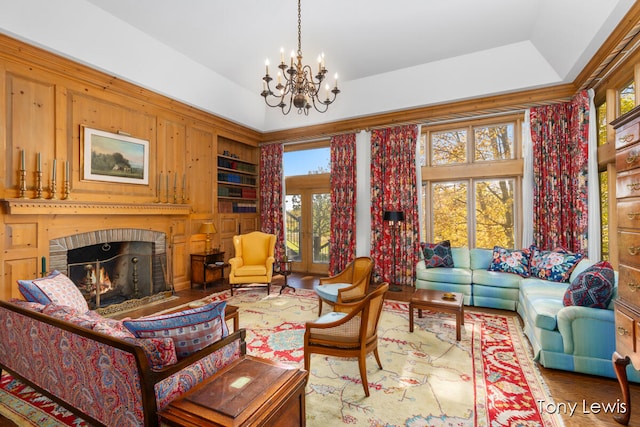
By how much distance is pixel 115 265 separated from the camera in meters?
4.84

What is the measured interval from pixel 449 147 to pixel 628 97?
2567 mm

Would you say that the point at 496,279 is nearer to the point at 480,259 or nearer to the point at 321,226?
the point at 480,259

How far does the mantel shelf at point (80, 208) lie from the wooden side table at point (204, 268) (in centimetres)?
97

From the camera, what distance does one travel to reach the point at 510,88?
493 centimetres

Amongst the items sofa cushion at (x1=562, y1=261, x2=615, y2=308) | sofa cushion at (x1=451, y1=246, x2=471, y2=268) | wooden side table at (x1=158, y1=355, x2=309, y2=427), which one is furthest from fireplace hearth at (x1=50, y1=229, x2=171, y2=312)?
sofa cushion at (x1=562, y1=261, x2=615, y2=308)

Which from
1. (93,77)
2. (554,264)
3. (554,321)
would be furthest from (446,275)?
(93,77)

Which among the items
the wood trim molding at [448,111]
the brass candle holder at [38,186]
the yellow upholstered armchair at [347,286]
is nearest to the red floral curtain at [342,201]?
the wood trim molding at [448,111]

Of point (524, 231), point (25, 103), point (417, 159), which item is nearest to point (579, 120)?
point (524, 231)

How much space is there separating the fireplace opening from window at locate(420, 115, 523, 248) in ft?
17.2

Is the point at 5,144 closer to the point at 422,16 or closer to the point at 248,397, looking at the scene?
the point at 248,397

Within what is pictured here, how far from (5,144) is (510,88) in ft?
23.7

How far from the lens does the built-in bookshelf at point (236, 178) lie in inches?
270

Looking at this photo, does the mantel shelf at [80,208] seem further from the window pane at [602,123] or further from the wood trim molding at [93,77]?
the window pane at [602,123]

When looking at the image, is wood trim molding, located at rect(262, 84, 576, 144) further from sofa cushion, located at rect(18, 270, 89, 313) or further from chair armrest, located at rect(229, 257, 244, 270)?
Result: sofa cushion, located at rect(18, 270, 89, 313)
